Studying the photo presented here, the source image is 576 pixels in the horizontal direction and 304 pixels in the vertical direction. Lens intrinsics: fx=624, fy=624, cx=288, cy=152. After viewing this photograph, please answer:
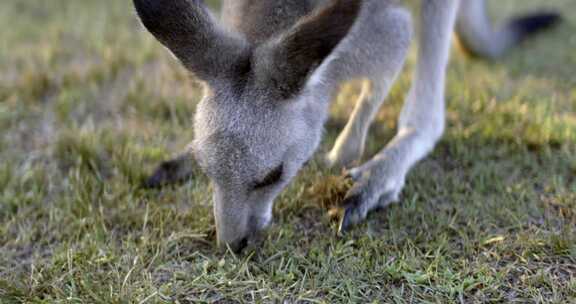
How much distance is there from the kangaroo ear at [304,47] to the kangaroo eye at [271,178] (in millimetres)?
333

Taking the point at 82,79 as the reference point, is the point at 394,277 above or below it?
below

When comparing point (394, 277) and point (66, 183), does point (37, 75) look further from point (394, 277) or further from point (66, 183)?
point (394, 277)

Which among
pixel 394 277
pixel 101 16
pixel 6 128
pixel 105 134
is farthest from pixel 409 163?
pixel 101 16

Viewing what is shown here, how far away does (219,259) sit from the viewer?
2852 millimetres

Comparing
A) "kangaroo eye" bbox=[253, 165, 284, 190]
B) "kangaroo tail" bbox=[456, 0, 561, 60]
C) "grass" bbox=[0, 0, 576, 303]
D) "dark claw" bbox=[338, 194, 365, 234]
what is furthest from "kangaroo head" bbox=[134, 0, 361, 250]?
"kangaroo tail" bbox=[456, 0, 561, 60]

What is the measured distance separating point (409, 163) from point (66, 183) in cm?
195

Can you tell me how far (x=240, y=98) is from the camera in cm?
276

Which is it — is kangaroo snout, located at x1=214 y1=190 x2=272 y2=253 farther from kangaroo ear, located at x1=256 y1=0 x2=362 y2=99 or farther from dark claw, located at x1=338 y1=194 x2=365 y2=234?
kangaroo ear, located at x1=256 y1=0 x2=362 y2=99

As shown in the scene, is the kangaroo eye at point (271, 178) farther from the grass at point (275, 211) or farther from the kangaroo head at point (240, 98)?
the grass at point (275, 211)

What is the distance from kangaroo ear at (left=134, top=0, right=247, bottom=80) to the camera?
2707 millimetres

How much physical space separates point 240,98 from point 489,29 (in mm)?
3298

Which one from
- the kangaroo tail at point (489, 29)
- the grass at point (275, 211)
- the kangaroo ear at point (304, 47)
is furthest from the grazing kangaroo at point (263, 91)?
the kangaroo tail at point (489, 29)

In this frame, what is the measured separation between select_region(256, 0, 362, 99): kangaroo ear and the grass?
77 centimetres

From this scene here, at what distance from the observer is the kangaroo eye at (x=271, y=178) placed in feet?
9.16
